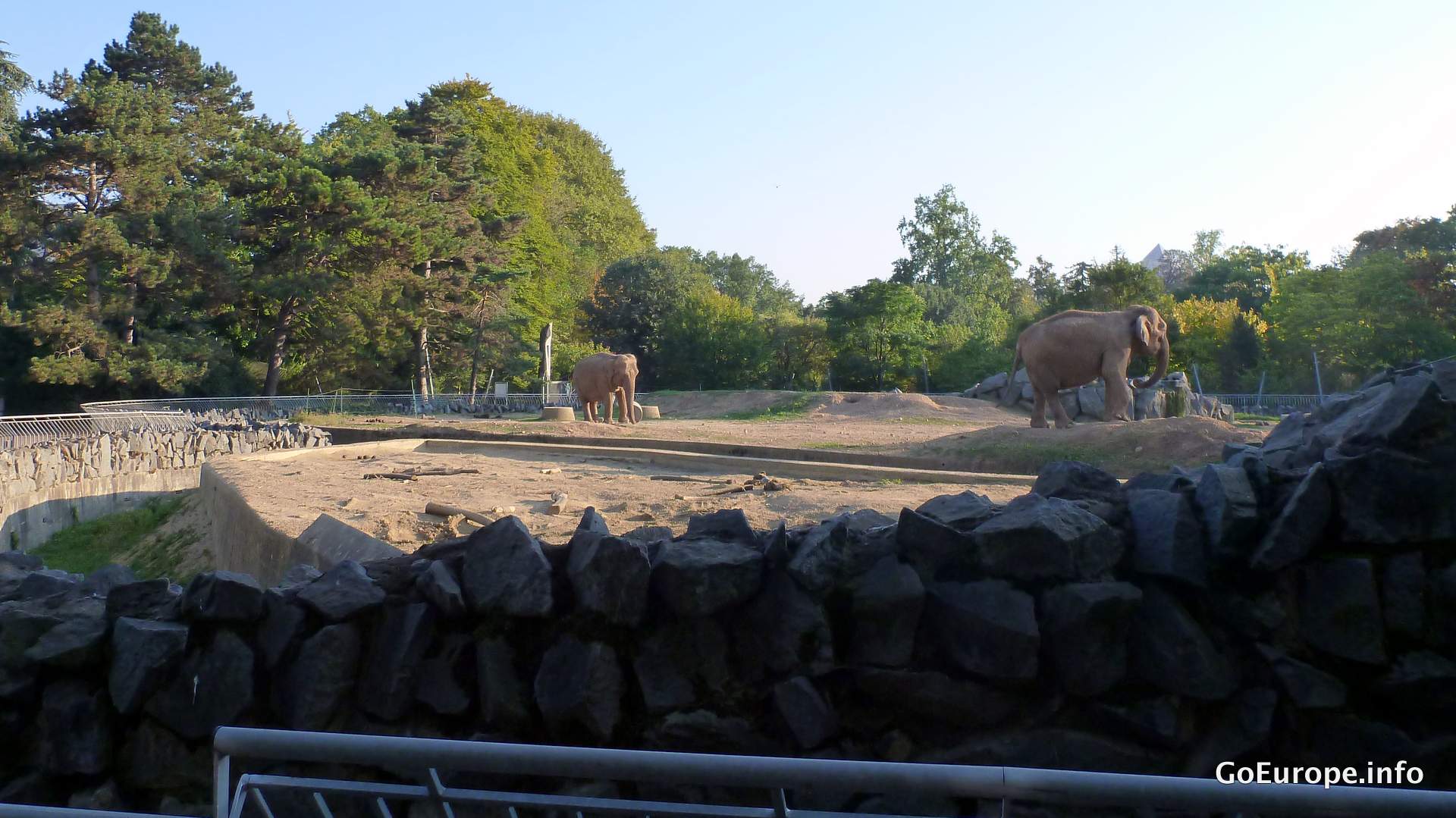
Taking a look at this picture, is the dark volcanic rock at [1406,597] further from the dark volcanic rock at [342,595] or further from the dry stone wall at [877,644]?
the dark volcanic rock at [342,595]

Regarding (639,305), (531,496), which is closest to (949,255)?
(639,305)

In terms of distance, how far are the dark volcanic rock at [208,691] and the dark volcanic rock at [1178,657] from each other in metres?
3.30

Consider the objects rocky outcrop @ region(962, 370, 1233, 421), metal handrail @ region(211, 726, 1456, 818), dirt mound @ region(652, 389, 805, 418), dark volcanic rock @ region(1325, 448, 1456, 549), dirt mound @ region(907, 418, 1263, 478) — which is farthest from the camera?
dirt mound @ region(652, 389, 805, 418)

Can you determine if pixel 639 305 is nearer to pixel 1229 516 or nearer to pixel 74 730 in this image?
pixel 74 730

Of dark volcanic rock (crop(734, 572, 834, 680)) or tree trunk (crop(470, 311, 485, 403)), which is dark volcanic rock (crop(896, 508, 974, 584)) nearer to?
dark volcanic rock (crop(734, 572, 834, 680))

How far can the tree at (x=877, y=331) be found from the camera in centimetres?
4350

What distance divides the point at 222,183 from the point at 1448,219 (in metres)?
45.7

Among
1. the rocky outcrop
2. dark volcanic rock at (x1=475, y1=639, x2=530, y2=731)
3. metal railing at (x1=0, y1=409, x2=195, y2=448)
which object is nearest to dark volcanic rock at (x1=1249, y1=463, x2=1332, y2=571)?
dark volcanic rock at (x1=475, y1=639, x2=530, y2=731)

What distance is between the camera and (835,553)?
391 cm

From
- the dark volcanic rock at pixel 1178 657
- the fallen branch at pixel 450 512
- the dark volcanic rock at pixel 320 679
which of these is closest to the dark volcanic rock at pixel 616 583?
the dark volcanic rock at pixel 320 679

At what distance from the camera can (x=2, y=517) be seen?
14.6 m

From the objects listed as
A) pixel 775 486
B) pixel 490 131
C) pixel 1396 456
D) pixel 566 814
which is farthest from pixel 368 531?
pixel 490 131

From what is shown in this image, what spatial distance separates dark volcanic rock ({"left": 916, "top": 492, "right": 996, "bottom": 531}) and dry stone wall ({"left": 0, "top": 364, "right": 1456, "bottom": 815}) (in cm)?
2

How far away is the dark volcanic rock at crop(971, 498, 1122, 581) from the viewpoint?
3.79 m
